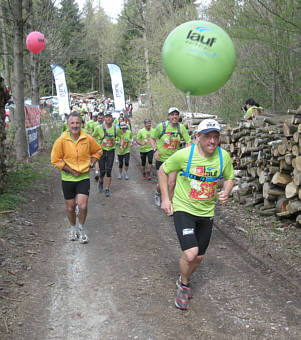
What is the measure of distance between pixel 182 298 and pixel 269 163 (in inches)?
156

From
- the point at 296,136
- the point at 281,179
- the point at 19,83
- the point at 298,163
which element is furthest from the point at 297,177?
the point at 19,83

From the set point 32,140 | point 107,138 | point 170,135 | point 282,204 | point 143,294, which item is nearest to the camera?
point 143,294

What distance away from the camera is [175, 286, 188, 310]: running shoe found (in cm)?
405

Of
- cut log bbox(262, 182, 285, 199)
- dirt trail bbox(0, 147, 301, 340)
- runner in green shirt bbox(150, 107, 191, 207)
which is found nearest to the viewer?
dirt trail bbox(0, 147, 301, 340)

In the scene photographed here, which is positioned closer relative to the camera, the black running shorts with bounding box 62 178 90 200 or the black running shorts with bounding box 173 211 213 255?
the black running shorts with bounding box 173 211 213 255

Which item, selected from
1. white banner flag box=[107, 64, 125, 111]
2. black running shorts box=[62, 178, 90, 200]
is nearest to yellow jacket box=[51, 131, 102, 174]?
black running shorts box=[62, 178, 90, 200]

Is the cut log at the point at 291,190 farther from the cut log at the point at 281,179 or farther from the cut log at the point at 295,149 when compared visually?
the cut log at the point at 295,149

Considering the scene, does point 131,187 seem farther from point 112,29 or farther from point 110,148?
point 112,29

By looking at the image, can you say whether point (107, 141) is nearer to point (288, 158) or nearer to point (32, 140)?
point (288, 158)

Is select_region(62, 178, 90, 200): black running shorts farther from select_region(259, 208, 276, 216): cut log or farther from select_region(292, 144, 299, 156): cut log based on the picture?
select_region(292, 144, 299, 156): cut log

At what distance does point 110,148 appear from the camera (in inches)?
394

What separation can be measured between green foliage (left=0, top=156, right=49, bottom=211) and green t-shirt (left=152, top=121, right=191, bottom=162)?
3.34 meters

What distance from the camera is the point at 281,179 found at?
21.4 feet

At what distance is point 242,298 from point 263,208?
3.08 meters
